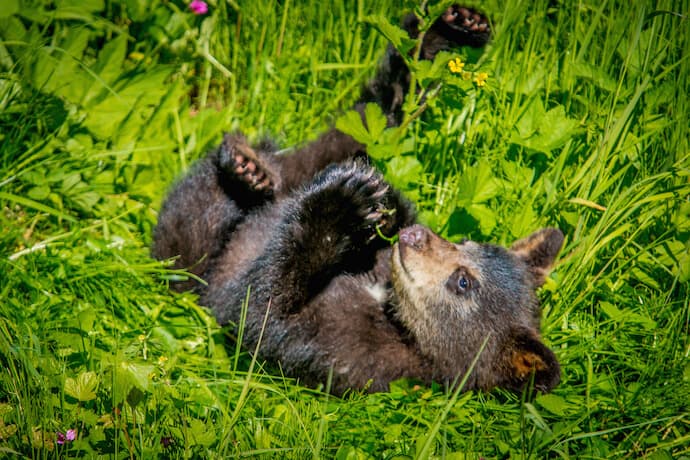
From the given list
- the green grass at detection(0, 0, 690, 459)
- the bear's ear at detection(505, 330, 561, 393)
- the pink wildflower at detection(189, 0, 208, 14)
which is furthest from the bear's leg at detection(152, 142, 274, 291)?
the bear's ear at detection(505, 330, 561, 393)

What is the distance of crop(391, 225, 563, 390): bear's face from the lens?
387cm

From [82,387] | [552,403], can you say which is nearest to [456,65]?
[552,403]

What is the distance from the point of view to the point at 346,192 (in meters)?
4.05

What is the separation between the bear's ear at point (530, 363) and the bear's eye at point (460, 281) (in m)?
0.38

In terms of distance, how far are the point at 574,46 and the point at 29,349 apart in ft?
12.6

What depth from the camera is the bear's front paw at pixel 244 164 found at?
A: 4570 mm

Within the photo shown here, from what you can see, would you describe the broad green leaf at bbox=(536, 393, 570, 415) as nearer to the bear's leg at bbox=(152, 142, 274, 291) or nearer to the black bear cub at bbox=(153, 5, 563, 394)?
the black bear cub at bbox=(153, 5, 563, 394)

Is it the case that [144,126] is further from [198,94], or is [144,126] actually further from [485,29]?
[485,29]

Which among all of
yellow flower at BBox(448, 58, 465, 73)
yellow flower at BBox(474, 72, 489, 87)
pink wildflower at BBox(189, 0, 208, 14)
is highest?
pink wildflower at BBox(189, 0, 208, 14)

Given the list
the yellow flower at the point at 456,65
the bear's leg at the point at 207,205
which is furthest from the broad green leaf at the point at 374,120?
the bear's leg at the point at 207,205

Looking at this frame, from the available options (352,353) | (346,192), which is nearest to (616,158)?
(346,192)

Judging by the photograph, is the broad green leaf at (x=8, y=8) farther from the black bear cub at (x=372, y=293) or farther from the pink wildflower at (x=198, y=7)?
→ the black bear cub at (x=372, y=293)

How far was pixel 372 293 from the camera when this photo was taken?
438 centimetres

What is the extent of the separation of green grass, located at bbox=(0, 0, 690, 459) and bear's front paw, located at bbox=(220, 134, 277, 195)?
67 centimetres
